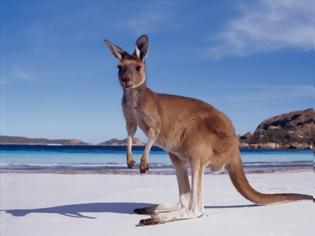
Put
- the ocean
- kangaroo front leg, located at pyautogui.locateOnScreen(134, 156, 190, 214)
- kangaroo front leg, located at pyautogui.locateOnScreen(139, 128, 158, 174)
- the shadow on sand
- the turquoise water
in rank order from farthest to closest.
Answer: the turquoise water
the ocean
the shadow on sand
kangaroo front leg, located at pyautogui.locateOnScreen(134, 156, 190, 214)
kangaroo front leg, located at pyautogui.locateOnScreen(139, 128, 158, 174)

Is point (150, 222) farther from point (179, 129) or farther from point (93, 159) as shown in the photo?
point (93, 159)

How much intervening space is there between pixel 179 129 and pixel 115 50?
0.85 meters

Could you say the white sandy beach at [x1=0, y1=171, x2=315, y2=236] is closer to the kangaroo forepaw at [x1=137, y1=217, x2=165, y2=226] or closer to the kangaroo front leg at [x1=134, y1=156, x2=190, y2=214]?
the kangaroo forepaw at [x1=137, y1=217, x2=165, y2=226]

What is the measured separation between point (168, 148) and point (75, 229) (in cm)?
100

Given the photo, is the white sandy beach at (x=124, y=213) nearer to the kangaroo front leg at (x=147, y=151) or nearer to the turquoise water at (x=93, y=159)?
the kangaroo front leg at (x=147, y=151)

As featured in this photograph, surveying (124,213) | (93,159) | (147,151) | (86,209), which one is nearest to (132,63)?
(147,151)

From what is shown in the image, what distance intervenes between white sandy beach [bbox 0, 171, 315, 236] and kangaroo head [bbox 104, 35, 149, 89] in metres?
1.16

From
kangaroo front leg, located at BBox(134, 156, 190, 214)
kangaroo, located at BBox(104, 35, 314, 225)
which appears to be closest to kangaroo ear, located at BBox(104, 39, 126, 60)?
kangaroo, located at BBox(104, 35, 314, 225)

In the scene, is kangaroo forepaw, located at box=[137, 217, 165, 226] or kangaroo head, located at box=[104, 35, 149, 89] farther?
kangaroo forepaw, located at box=[137, 217, 165, 226]

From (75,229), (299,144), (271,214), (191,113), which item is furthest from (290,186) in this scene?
(299,144)

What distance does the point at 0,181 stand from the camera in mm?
7676

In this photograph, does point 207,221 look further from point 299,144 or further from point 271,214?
point 299,144

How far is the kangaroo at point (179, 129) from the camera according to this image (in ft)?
12.0

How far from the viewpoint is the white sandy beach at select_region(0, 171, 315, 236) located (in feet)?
11.7
